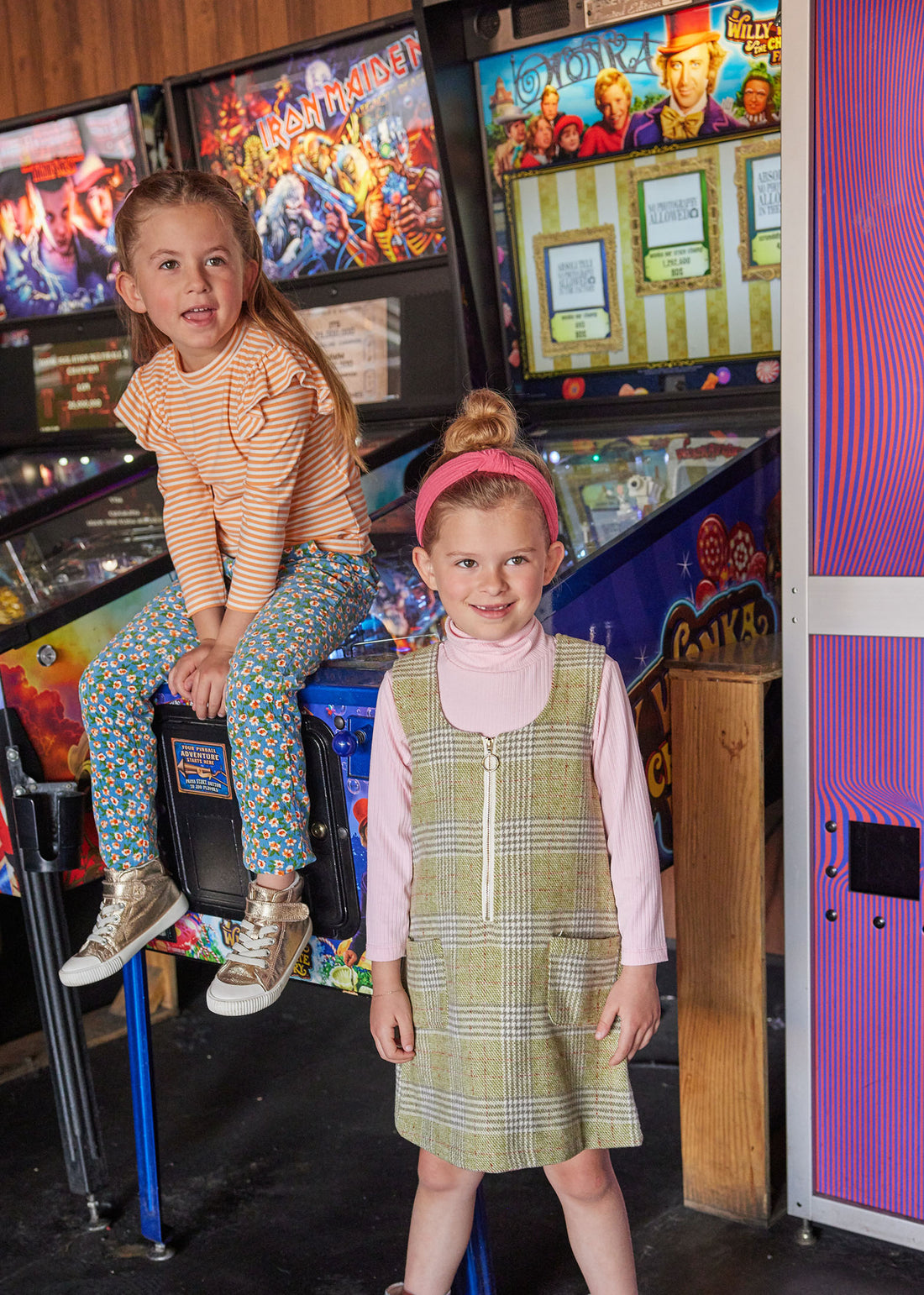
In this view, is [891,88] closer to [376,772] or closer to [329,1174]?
[376,772]

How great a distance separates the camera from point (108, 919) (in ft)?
6.13

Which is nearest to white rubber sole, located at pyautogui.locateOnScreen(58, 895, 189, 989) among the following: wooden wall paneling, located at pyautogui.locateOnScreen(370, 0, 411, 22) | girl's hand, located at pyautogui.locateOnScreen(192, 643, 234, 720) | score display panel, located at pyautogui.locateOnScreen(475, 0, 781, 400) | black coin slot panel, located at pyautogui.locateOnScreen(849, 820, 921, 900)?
girl's hand, located at pyautogui.locateOnScreen(192, 643, 234, 720)

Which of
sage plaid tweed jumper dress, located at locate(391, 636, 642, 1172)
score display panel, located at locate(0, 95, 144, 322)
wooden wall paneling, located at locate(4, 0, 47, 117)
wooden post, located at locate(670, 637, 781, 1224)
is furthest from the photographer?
wooden wall paneling, located at locate(4, 0, 47, 117)

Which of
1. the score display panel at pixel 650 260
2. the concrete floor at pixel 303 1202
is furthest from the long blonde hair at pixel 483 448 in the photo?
the concrete floor at pixel 303 1202

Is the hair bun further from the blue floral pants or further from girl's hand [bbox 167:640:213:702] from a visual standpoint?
girl's hand [bbox 167:640:213:702]

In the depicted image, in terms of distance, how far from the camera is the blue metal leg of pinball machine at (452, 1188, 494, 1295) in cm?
166

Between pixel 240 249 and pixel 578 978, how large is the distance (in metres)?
1.14

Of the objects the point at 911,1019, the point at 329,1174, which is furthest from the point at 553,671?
the point at 329,1174

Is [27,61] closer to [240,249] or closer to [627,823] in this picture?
[240,249]

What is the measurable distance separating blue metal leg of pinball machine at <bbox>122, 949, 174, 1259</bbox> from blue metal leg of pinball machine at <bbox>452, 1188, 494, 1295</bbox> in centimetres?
59

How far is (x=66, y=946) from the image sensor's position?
6.73ft

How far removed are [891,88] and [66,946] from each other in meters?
1.73

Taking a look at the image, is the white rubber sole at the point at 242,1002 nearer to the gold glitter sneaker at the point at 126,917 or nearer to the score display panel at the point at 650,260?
the gold glitter sneaker at the point at 126,917

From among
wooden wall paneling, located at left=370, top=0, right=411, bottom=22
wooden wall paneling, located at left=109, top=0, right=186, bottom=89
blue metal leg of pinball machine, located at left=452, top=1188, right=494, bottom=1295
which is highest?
wooden wall paneling, located at left=109, top=0, right=186, bottom=89
